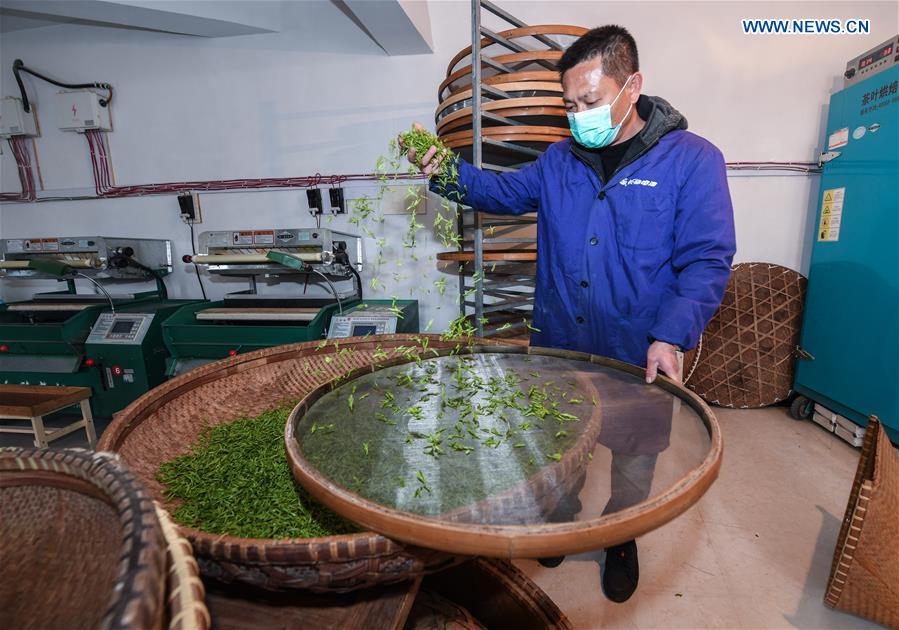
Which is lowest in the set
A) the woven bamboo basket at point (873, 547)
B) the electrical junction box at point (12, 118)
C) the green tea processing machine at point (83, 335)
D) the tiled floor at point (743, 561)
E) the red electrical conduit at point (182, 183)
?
the tiled floor at point (743, 561)

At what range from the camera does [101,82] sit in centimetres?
354

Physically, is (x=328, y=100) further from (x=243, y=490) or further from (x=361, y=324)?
(x=243, y=490)

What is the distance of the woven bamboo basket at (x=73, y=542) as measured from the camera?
369 mm

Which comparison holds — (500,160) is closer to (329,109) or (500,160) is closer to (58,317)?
(329,109)

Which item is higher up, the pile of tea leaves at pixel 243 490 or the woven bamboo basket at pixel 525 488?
the woven bamboo basket at pixel 525 488

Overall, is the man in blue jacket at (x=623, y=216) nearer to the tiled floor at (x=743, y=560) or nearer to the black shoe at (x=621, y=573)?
the black shoe at (x=621, y=573)

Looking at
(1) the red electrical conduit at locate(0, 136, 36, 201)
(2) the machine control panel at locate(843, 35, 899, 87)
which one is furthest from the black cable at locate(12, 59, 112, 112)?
(2) the machine control panel at locate(843, 35, 899, 87)

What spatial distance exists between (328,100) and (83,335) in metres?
2.46

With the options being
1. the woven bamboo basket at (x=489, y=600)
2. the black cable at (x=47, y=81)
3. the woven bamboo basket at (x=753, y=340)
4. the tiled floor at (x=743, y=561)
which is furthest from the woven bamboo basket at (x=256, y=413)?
the black cable at (x=47, y=81)

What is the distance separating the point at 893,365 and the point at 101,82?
617cm

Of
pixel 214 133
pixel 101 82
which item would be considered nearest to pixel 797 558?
pixel 214 133

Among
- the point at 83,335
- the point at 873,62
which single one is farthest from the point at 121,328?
the point at 873,62

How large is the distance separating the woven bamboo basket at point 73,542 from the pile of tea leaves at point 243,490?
0.34 metres

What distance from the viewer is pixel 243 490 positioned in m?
0.94
